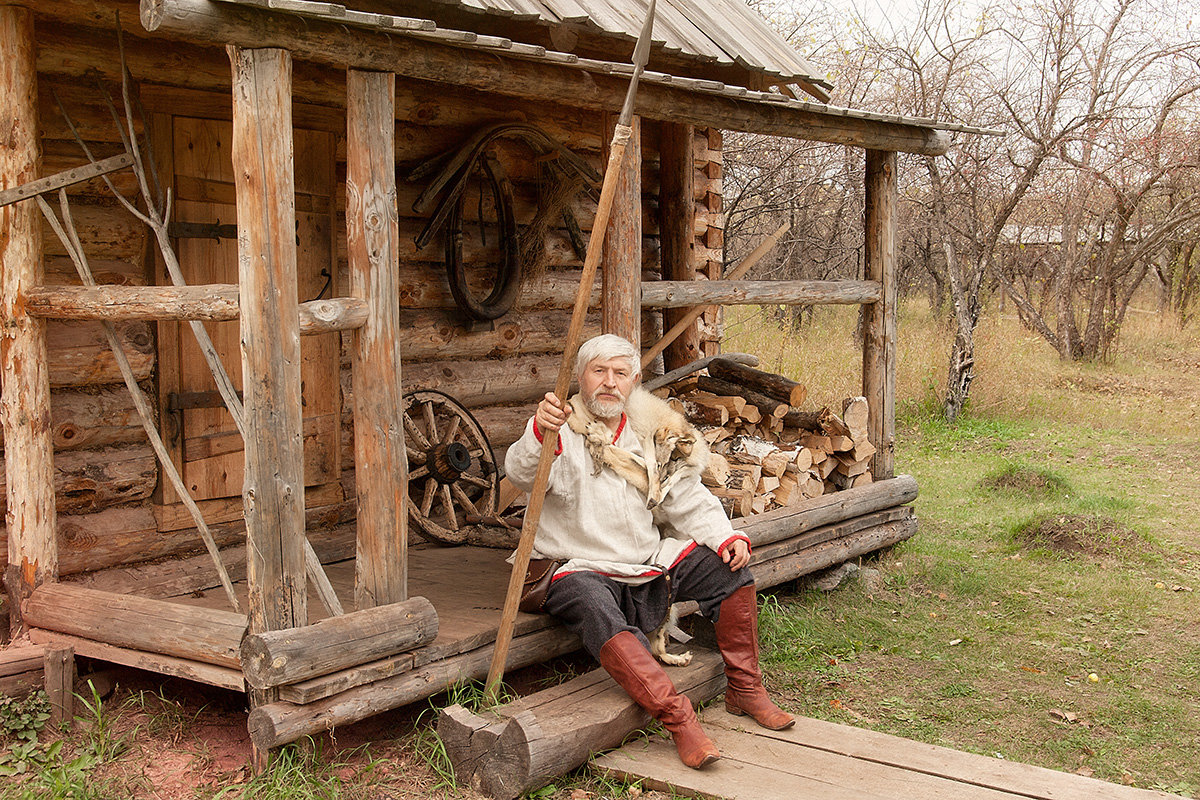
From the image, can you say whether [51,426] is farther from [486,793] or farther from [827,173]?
[827,173]

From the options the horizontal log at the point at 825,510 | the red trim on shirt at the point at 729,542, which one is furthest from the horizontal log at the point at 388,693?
the horizontal log at the point at 825,510

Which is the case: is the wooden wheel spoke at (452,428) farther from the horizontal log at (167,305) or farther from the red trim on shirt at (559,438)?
the horizontal log at (167,305)

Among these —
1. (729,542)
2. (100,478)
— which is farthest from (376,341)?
(100,478)

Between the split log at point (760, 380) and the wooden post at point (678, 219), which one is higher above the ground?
the wooden post at point (678, 219)

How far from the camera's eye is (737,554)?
461 cm

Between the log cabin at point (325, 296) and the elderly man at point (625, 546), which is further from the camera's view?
the elderly man at point (625, 546)

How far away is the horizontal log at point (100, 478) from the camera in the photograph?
5020mm

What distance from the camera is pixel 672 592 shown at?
15.5 feet

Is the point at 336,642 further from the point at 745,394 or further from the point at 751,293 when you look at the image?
the point at 745,394

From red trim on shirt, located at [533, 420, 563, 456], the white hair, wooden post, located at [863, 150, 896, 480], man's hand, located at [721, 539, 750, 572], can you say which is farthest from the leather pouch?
wooden post, located at [863, 150, 896, 480]

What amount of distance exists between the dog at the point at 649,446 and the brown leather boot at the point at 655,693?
2.38 feet

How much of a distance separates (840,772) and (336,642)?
2036mm

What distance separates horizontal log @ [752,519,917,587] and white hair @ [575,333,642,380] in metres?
2.10

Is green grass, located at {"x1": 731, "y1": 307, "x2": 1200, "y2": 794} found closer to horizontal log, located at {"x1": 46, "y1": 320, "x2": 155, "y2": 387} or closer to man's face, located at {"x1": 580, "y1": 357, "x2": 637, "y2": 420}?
man's face, located at {"x1": 580, "y1": 357, "x2": 637, "y2": 420}
